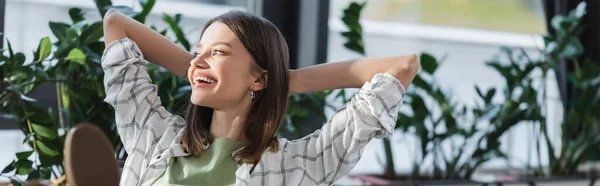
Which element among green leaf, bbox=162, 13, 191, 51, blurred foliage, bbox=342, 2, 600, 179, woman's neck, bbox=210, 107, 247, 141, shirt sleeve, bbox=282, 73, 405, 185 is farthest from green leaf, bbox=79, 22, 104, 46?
blurred foliage, bbox=342, 2, 600, 179

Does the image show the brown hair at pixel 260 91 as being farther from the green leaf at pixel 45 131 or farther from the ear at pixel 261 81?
the green leaf at pixel 45 131

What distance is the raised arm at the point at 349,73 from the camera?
155cm

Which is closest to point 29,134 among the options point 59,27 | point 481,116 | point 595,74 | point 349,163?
point 59,27

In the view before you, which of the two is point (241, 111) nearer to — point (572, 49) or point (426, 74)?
point (426, 74)

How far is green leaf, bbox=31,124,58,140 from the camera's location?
1.90m

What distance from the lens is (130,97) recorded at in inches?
62.3

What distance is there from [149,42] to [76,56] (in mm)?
278

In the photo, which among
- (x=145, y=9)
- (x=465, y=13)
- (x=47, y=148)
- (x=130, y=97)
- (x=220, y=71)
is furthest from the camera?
(x=465, y=13)

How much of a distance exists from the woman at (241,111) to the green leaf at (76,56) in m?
0.24

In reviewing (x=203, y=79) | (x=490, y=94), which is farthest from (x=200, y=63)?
(x=490, y=94)

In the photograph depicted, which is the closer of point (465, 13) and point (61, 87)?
point (61, 87)

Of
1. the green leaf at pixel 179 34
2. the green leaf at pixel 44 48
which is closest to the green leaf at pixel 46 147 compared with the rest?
the green leaf at pixel 44 48

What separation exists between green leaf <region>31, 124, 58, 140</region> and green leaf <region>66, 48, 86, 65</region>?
179 millimetres

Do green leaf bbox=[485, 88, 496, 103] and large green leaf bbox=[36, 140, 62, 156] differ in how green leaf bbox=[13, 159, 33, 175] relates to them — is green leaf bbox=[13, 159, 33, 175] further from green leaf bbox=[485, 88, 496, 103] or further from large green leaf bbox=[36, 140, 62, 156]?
green leaf bbox=[485, 88, 496, 103]
